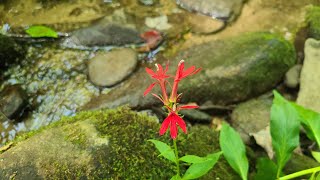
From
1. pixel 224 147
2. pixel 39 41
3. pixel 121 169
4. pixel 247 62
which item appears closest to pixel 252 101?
pixel 247 62

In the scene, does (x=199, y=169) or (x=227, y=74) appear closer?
(x=199, y=169)

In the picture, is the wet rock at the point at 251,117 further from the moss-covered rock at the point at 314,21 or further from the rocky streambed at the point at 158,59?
the moss-covered rock at the point at 314,21

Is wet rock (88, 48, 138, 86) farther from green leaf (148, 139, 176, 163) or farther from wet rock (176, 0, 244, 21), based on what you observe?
green leaf (148, 139, 176, 163)

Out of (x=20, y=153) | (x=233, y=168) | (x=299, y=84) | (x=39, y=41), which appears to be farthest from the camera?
Answer: (x=39, y=41)

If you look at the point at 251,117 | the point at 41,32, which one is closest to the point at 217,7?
the point at 251,117

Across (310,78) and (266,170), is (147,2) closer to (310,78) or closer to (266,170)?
(310,78)

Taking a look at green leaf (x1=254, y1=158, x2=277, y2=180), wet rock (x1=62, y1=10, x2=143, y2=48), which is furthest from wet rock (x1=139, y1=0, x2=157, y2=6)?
green leaf (x1=254, y1=158, x2=277, y2=180)

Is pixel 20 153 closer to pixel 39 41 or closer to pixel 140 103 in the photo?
pixel 140 103
